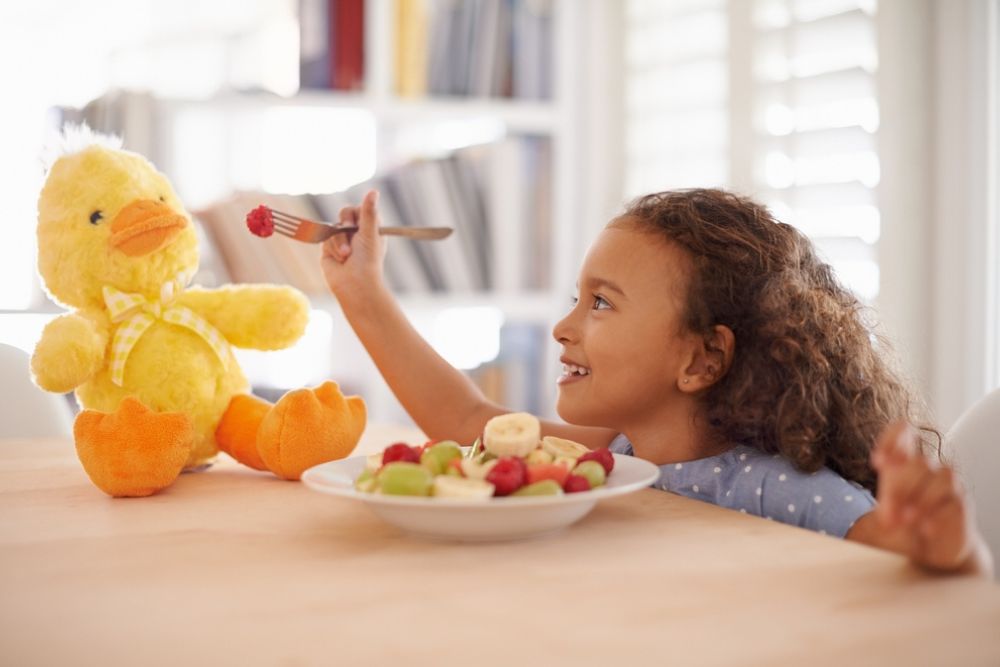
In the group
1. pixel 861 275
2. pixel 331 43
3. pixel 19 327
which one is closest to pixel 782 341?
pixel 861 275

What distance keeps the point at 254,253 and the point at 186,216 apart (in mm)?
1032

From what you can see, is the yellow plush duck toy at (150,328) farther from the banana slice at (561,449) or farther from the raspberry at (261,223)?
the banana slice at (561,449)

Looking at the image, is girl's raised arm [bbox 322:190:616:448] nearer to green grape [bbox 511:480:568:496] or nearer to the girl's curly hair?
the girl's curly hair

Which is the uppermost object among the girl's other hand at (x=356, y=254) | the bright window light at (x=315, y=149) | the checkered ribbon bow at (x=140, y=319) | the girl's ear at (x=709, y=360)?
the bright window light at (x=315, y=149)

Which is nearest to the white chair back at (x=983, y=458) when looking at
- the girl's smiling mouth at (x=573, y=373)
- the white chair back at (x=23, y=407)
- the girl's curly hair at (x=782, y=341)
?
the girl's curly hair at (x=782, y=341)

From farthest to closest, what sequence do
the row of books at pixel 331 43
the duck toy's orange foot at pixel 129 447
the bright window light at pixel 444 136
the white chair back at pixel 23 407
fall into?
the bright window light at pixel 444 136, the row of books at pixel 331 43, the white chair back at pixel 23 407, the duck toy's orange foot at pixel 129 447

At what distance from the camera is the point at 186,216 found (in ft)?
3.49

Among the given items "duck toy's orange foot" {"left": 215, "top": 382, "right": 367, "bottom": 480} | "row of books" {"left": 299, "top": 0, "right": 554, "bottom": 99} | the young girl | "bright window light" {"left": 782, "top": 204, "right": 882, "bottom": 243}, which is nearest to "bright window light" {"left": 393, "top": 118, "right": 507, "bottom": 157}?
"row of books" {"left": 299, "top": 0, "right": 554, "bottom": 99}

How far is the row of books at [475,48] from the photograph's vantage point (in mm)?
2281

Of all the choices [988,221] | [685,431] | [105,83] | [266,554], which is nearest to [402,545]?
[266,554]

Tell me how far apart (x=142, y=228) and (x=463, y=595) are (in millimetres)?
608

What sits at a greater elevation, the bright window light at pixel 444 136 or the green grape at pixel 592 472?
the bright window light at pixel 444 136

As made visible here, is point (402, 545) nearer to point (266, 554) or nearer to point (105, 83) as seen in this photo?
point (266, 554)

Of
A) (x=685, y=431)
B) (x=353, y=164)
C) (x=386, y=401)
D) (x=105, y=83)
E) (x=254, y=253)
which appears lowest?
(x=386, y=401)
